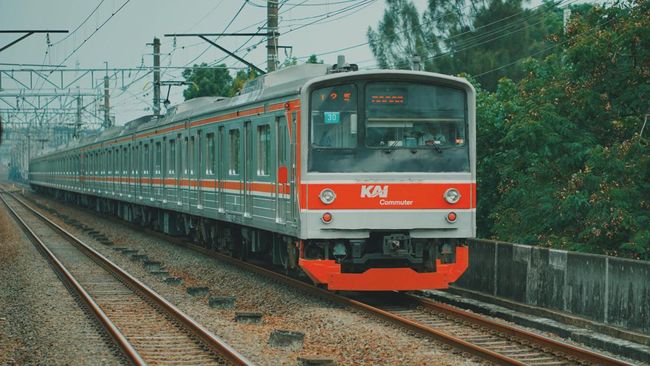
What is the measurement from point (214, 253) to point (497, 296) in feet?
29.8

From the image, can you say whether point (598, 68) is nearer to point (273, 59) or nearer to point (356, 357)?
point (273, 59)

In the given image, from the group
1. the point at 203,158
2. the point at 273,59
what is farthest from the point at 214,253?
the point at 273,59

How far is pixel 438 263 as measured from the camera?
13781 mm

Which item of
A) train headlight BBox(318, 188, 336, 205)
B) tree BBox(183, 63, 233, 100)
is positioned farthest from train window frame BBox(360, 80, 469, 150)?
tree BBox(183, 63, 233, 100)

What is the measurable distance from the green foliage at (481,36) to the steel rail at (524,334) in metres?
43.3

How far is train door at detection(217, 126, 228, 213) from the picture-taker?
1895 centimetres

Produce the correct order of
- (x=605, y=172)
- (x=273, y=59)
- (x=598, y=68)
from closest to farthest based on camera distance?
(x=605, y=172) → (x=598, y=68) → (x=273, y=59)

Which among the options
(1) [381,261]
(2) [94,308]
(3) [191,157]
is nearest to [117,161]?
(3) [191,157]

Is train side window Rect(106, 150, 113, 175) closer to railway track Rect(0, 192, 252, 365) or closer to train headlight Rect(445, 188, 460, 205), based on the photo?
railway track Rect(0, 192, 252, 365)

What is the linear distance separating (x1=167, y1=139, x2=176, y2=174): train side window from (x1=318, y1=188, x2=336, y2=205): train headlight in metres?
11.7

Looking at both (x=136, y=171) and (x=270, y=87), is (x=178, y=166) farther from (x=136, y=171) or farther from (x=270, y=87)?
(x=270, y=87)

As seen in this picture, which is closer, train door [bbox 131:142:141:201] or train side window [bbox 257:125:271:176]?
train side window [bbox 257:125:271:176]

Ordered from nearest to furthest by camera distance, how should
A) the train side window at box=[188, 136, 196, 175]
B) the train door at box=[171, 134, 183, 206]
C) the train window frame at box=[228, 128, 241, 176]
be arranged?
the train window frame at box=[228, 128, 241, 176]
the train side window at box=[188, 136, 196, 175]
the train door at box=[171, 134, 183, 206]

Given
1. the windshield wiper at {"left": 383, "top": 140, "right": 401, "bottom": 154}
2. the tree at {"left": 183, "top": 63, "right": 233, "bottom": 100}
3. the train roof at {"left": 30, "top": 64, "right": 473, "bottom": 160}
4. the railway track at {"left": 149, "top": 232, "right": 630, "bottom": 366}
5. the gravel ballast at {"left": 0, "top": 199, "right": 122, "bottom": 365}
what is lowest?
the gravel ballast at {"left": 0, "top": 199, "right": 122, "bottom": 365}
